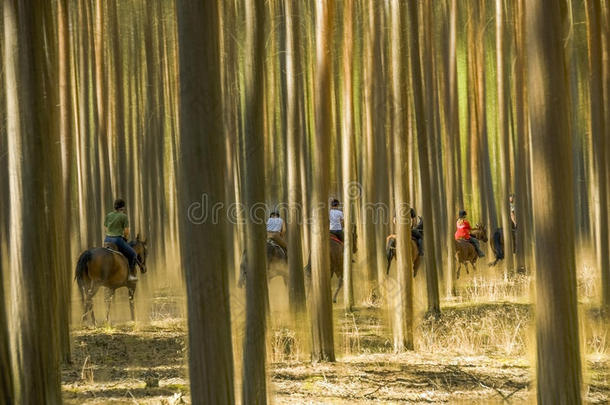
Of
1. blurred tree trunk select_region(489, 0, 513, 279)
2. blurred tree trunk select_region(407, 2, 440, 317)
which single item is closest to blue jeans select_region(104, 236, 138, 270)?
blurred tree trunk select_region(407, 2, 440, 317)

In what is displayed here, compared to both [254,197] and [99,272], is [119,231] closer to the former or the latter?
[99,272]

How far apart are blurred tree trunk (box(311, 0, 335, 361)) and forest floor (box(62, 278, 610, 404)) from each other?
13.9 inches

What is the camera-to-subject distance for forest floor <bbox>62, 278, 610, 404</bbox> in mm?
8578

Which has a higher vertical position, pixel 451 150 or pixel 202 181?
pixel 451 150

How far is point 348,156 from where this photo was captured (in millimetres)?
14086

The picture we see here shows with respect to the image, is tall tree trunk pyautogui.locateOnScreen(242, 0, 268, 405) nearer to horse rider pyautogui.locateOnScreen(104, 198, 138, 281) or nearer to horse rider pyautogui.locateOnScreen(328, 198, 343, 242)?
horse rider pyautogui.locateOnScreen(104, 198, 138, 281)

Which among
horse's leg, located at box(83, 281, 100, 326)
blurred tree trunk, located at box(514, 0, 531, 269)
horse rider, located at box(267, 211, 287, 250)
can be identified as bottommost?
horse's leg, located at box(83, 281, 100, 326)

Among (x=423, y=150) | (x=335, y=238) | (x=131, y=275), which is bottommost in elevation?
(x=131, y=275)

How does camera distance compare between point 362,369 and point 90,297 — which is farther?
point 90,297

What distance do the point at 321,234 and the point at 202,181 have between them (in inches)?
228

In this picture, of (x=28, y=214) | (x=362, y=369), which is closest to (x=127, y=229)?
(x=362, y=369)

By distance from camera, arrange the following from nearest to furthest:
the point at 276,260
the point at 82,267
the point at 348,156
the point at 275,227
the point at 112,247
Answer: the point at 82,267
the point at 348,156
the point at 112,247
the point at 276,260
the point at 275,227

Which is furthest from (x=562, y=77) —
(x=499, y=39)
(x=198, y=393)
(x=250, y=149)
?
(x=499, y=39)

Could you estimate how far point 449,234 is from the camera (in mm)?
17328
